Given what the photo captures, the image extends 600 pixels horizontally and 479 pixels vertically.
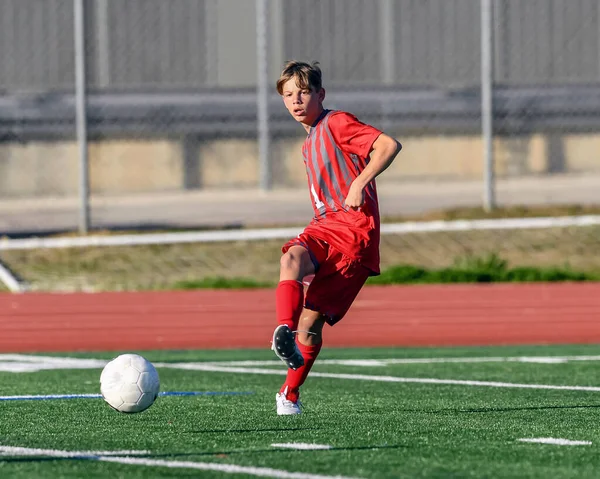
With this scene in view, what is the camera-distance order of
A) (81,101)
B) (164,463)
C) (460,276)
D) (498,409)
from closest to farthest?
1. (164,463)
2. (498,409)
3. (460,276)
4. (81,101)

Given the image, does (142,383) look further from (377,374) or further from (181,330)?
(181,330)

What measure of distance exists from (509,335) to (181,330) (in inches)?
133

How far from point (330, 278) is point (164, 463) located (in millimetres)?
1855

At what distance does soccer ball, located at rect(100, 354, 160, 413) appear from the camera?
621 centimetres

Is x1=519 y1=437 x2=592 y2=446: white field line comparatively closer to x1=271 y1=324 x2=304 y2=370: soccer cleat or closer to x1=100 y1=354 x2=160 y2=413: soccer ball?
x1=271 y1=324 x2=304 y2=370: soccer cleat

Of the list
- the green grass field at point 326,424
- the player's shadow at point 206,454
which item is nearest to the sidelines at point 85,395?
the green grass field at point 326,424

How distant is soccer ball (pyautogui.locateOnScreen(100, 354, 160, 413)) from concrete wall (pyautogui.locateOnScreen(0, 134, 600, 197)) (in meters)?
9.14

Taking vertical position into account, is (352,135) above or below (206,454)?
above

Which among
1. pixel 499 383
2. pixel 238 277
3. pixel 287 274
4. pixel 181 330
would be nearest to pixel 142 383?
pixel 287 274

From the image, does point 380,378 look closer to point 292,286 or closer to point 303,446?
point 292,286

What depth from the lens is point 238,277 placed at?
605 inches

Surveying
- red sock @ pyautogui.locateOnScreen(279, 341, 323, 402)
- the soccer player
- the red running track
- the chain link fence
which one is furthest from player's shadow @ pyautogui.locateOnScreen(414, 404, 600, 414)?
the chain link fence

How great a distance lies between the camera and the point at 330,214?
6527 mm

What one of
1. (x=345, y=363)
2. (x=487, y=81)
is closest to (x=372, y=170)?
(x=345, y=363)
